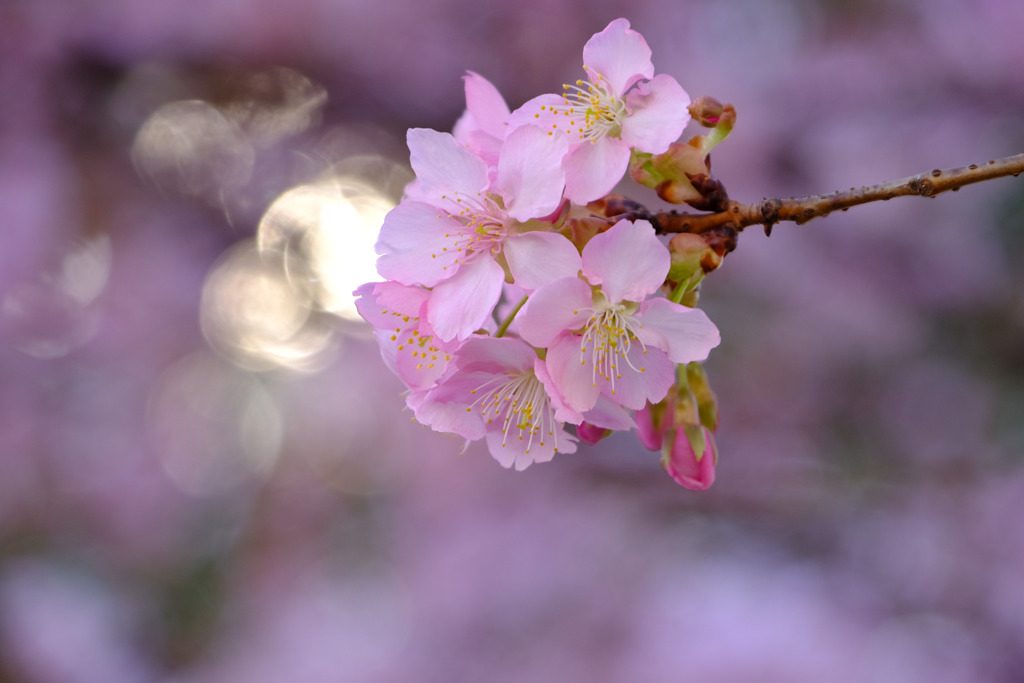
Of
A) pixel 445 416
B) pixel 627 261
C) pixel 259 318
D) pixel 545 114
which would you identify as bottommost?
pixel 445 416

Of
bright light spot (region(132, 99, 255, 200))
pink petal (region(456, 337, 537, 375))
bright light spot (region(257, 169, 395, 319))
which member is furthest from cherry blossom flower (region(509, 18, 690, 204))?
bright light spot (region(132, 99, 255, 200))

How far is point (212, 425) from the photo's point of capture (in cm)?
247

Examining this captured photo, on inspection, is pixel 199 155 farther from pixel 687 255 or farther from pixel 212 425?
pixel 687 255

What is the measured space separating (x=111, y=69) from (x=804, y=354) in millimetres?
2303

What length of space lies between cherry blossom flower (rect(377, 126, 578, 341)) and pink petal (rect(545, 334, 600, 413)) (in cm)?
4

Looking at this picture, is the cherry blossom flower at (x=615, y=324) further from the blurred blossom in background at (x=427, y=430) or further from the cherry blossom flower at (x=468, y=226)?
the blurred blossom in background at (x=427, y=430)

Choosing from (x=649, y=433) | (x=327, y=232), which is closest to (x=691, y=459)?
(x=649, y=433)

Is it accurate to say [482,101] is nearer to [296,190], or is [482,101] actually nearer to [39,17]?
[296,190]

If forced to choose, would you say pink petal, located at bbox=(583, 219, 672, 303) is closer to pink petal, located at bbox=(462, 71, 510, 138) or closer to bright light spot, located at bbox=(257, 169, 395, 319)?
pink petal, located at bbox=(462, 71, 510, 138)

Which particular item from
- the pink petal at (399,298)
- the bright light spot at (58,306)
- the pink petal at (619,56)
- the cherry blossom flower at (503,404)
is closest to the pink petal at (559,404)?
the cherry blossom flower at (503,404)

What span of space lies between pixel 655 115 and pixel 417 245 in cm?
19

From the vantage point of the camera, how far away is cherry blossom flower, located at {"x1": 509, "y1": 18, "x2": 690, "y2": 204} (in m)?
0.43

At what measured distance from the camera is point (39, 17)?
1.94 m

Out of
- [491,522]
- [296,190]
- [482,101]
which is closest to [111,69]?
[296,190]
